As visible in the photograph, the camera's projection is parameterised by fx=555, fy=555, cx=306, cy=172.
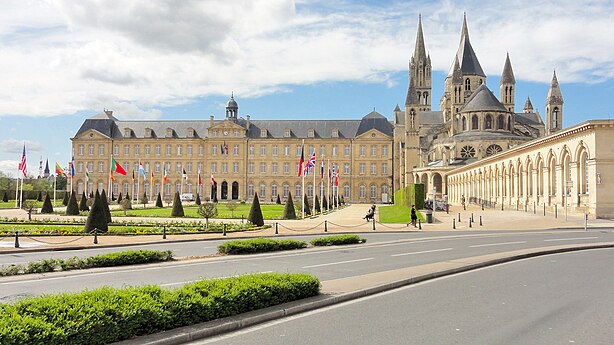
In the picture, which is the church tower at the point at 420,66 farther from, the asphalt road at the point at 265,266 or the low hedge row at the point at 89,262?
the low hedge row at the point at 89,262

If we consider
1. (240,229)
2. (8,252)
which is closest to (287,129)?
(240,229)

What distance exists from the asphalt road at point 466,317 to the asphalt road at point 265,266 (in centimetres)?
261

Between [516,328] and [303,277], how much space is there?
366 centimetres

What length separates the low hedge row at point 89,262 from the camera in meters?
13.4

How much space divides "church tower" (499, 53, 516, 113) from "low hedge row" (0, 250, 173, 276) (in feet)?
309

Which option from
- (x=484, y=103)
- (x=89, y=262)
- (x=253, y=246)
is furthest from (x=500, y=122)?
(x=89, y=262)

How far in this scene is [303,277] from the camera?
9.76 m

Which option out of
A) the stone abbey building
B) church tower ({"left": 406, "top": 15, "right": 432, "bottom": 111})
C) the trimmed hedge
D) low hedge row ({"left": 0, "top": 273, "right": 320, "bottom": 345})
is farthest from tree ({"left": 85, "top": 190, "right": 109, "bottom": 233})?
church tower ({"left": 406, "top": 15, "right": 432, "bottom": 111})

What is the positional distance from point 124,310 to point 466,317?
4874 mm

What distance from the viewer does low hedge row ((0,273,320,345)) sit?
18.9 ft

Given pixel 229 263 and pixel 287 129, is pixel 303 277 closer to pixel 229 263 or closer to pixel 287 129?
pixel 229 263

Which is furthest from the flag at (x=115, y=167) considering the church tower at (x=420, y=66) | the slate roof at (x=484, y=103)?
the church tower at (x=420, y=66)

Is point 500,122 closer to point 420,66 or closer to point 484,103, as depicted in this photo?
point 484,103

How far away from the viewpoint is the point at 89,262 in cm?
1450
